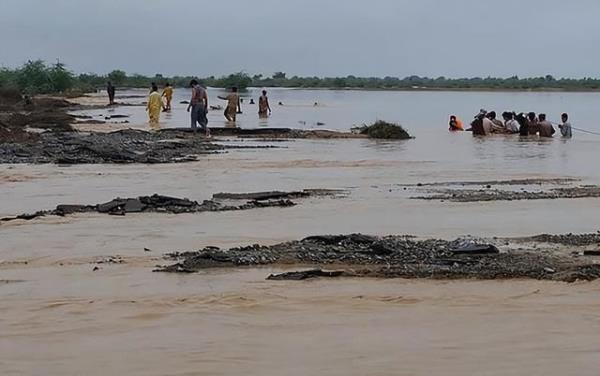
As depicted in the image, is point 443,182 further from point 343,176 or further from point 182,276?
point 182,276

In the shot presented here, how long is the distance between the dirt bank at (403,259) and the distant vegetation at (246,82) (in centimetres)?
6080

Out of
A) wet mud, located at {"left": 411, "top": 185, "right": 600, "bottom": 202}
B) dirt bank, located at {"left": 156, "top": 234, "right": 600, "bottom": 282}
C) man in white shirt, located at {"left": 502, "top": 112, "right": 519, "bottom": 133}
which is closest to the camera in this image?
dirt bank, located at {"left": 156, "top": 234, "right": 600, "bottom": 282}

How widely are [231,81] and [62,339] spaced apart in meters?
101

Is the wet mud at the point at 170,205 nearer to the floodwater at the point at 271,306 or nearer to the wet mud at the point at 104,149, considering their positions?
the floodwater at the point at 271,306

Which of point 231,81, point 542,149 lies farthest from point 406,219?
point 231,81

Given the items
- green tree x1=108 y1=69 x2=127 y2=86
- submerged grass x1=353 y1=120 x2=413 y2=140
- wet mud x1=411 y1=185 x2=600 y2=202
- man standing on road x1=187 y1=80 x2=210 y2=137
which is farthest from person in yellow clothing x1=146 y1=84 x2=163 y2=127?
green tree x1=108 y1=69 x2=127 y2=86

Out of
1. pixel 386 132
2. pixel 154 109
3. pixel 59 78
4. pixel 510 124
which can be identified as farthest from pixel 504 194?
pixel 59 78

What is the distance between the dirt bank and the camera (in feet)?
26.1

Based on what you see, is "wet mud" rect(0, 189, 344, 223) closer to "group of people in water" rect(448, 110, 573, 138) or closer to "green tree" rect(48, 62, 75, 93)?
"group of people in water" rect(448, 110, 573, 138)

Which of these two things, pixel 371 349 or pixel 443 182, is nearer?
pixel 371 349

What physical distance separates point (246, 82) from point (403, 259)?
98.7 meters

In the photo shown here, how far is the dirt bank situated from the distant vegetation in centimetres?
6080

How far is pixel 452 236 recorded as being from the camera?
398 inches

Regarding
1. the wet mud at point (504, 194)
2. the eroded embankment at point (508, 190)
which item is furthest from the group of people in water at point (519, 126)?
the wet mud at point (504, 194)
